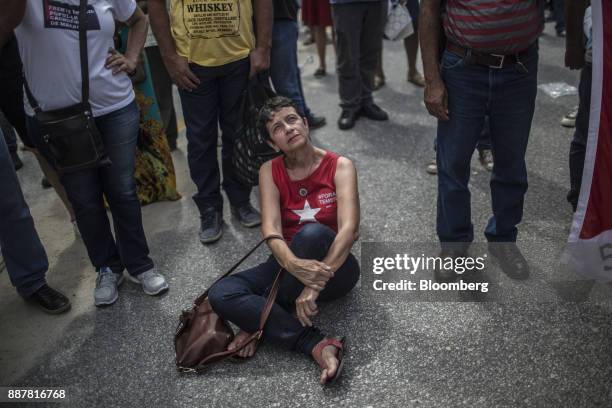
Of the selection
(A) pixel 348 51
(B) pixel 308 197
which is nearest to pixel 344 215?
(B) pixel 308 197

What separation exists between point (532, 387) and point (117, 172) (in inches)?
80.8

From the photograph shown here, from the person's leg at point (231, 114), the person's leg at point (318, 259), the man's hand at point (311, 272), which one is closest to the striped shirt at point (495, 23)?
the person's leg at point (318, 259)

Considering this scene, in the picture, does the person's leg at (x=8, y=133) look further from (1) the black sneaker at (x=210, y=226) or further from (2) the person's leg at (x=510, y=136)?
(2) the person's leg at (x=510, y=136)

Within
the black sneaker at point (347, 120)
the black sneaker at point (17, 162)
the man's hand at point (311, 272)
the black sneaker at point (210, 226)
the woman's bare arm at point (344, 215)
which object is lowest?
the black sneaker at point (17, 162)

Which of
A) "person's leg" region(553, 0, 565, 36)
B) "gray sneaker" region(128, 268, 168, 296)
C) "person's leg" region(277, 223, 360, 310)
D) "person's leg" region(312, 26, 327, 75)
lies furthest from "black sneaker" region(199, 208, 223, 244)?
"person's leg" region(553, 0, 565, 36)

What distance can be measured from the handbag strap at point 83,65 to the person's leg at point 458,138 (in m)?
1.54

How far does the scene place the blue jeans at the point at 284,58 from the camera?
3967 millimetres

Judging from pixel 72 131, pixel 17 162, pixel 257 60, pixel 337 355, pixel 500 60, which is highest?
pixel 500 60

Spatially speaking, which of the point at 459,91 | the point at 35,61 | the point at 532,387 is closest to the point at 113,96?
the point at 35,61

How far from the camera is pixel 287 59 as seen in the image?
4.01 meters

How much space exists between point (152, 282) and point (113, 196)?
20.0 inches

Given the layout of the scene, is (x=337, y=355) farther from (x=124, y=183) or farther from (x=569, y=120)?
(x=569, y=120)

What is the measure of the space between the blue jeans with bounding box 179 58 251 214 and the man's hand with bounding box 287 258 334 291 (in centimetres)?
102

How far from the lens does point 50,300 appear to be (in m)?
2.94
